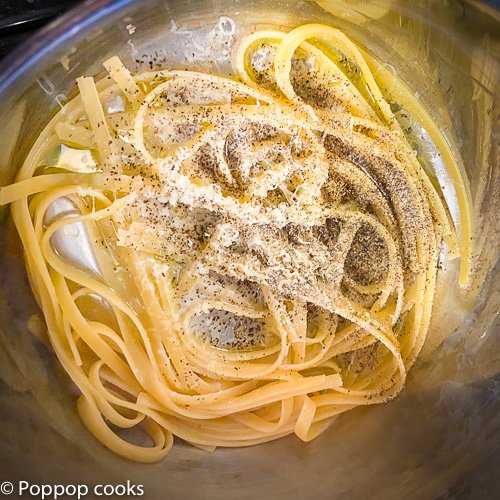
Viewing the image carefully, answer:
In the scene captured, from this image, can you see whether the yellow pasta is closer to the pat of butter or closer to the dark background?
the pat of butter

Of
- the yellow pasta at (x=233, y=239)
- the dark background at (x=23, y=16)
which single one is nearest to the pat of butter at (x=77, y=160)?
the yellow pasta at (x=233, y=239)

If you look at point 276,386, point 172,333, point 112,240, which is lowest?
point 276,386

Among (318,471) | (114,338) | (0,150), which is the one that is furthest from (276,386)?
(0,150)

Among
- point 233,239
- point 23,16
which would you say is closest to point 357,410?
point 233,239

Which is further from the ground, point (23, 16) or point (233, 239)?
point (23, 16)

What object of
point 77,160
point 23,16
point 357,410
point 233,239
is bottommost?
point 357,410

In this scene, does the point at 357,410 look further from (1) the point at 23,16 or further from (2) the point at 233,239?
(1) the point at 23,16

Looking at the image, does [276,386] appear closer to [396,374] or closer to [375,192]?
[396,374]
